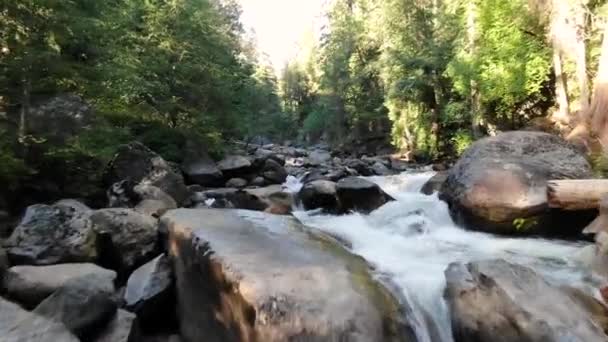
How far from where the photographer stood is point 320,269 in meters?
3.59

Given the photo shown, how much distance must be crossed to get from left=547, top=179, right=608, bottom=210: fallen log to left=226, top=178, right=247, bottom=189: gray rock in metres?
8.20

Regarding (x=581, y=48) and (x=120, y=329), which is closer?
(x=120, y=329)

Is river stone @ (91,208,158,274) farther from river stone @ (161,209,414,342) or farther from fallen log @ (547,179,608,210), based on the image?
fallen log @ (547,179,608,210)

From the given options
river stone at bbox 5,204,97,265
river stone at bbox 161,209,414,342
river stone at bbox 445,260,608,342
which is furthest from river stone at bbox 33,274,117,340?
river stone at bbox 445,260,608,342

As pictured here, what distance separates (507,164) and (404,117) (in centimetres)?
1552

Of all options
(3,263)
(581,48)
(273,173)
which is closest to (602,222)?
(3,263)

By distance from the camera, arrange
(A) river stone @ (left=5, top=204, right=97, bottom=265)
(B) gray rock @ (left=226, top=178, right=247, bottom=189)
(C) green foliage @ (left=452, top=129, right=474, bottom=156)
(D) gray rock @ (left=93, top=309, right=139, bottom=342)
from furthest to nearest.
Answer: (C) green foliage @ (left=452, top=129, right=474, bottom=156) < (B) gray rock @ (left=226, top=178, right=247, bottom=189) < (A) river stone @ (left=5, top=204, right=97, bottom=265) < (D) gray rock @ (left=93, top=309, right=139, bottom=342)

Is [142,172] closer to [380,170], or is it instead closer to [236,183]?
[236,183]

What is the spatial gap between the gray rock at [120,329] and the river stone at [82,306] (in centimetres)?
6

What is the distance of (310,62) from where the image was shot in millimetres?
46031

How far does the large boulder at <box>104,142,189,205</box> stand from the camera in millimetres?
8836

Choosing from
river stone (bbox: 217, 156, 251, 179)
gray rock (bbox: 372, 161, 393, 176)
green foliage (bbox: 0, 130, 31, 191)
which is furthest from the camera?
gray rock (bbox: 372, 161, 393, 176)

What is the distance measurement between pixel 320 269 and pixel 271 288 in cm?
54

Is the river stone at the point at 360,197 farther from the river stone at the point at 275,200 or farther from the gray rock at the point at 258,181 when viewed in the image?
the gray rock at the point at 258,181
